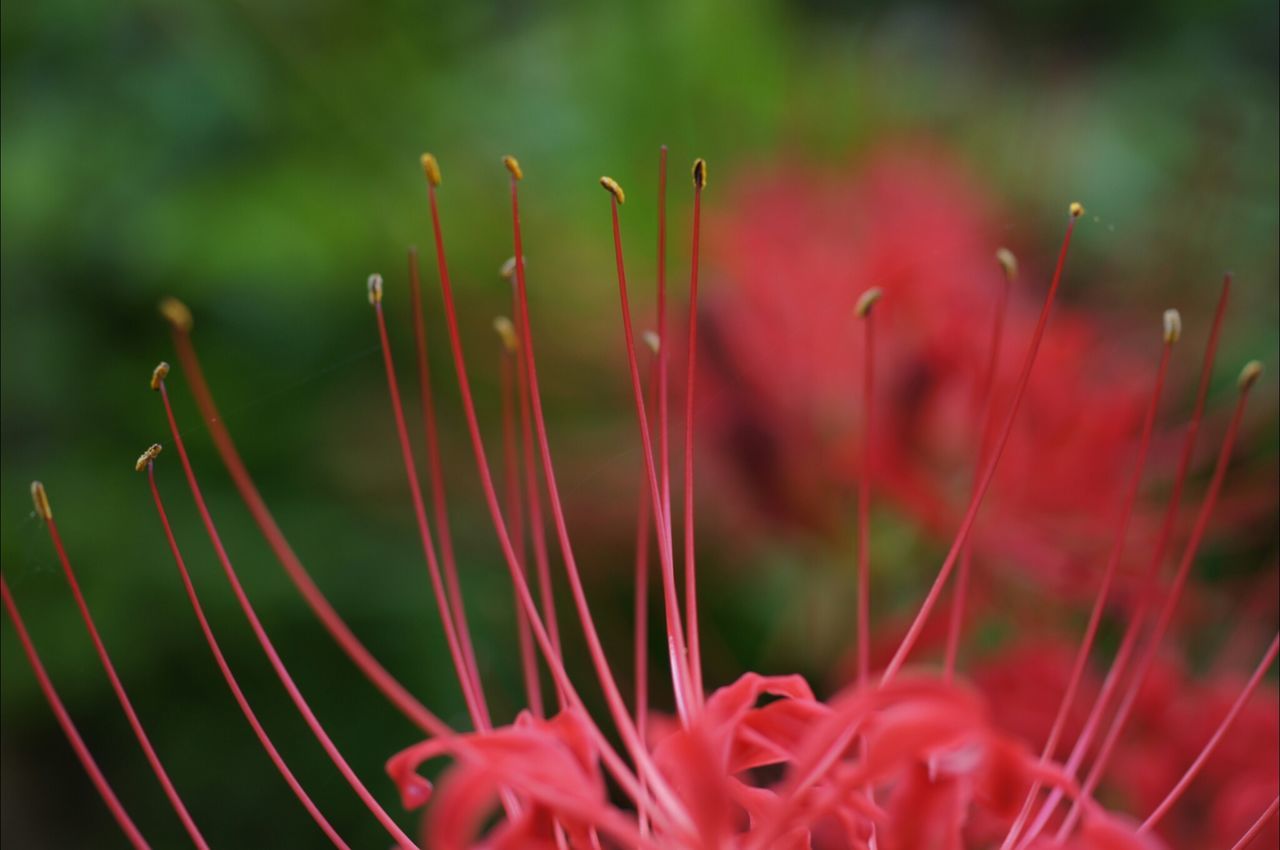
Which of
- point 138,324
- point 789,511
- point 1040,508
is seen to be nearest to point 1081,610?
point 1040,508

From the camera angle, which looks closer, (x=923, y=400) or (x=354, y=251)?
(x=923, y=400)

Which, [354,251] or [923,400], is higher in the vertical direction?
[354,251]

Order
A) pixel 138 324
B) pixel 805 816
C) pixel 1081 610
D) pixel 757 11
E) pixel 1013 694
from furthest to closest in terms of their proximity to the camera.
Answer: pixel 757 11, pixel 138 324, pixel 1081 610, pixel 1013 694, pixel 805 816

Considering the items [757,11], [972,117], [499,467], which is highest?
[757,11]

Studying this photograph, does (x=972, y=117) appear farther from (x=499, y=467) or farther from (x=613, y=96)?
(x=499, y=467)

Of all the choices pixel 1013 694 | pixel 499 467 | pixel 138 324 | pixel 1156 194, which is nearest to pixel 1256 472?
pixel 1156 194

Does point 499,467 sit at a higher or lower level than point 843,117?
lower

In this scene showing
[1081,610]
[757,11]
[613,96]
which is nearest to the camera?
[1081,610]

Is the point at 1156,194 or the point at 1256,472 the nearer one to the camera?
the point at 1256,472
